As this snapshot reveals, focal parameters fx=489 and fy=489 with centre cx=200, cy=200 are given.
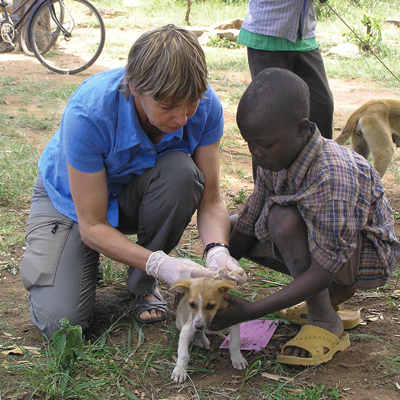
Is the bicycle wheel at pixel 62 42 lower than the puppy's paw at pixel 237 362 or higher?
higher

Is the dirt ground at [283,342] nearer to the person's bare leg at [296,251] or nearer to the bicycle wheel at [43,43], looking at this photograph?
the person's bare leg at [296,251]

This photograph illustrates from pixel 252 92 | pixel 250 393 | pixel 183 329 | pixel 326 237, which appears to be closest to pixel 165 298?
pixel 183 329

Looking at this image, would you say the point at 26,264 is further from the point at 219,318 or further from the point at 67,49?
the point at 67,49

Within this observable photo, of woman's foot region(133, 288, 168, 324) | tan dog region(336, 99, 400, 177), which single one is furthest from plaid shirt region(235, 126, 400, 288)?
tan dog region(336, 99, 400, 177)

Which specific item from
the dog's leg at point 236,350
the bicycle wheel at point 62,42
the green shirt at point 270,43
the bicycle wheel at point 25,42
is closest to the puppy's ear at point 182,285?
the dog's leg at point 236,350

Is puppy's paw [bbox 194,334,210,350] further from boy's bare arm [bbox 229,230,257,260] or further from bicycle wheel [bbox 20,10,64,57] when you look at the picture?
bicycle wheel [bbox 20,10,64,57]

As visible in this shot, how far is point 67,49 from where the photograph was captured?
34.6 feet

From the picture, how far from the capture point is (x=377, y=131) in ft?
15.4

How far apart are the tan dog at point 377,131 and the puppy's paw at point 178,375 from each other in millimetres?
3159

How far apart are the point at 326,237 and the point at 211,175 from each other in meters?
0.91

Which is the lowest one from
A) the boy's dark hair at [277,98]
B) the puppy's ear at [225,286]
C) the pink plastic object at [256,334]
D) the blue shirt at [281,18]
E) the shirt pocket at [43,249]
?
the pink plastic object at [256,334]

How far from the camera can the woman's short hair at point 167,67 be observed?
210 centimetres

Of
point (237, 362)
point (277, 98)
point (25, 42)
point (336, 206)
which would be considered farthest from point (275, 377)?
point (25, 42)

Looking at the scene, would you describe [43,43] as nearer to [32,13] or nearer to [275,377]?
[32,13]
